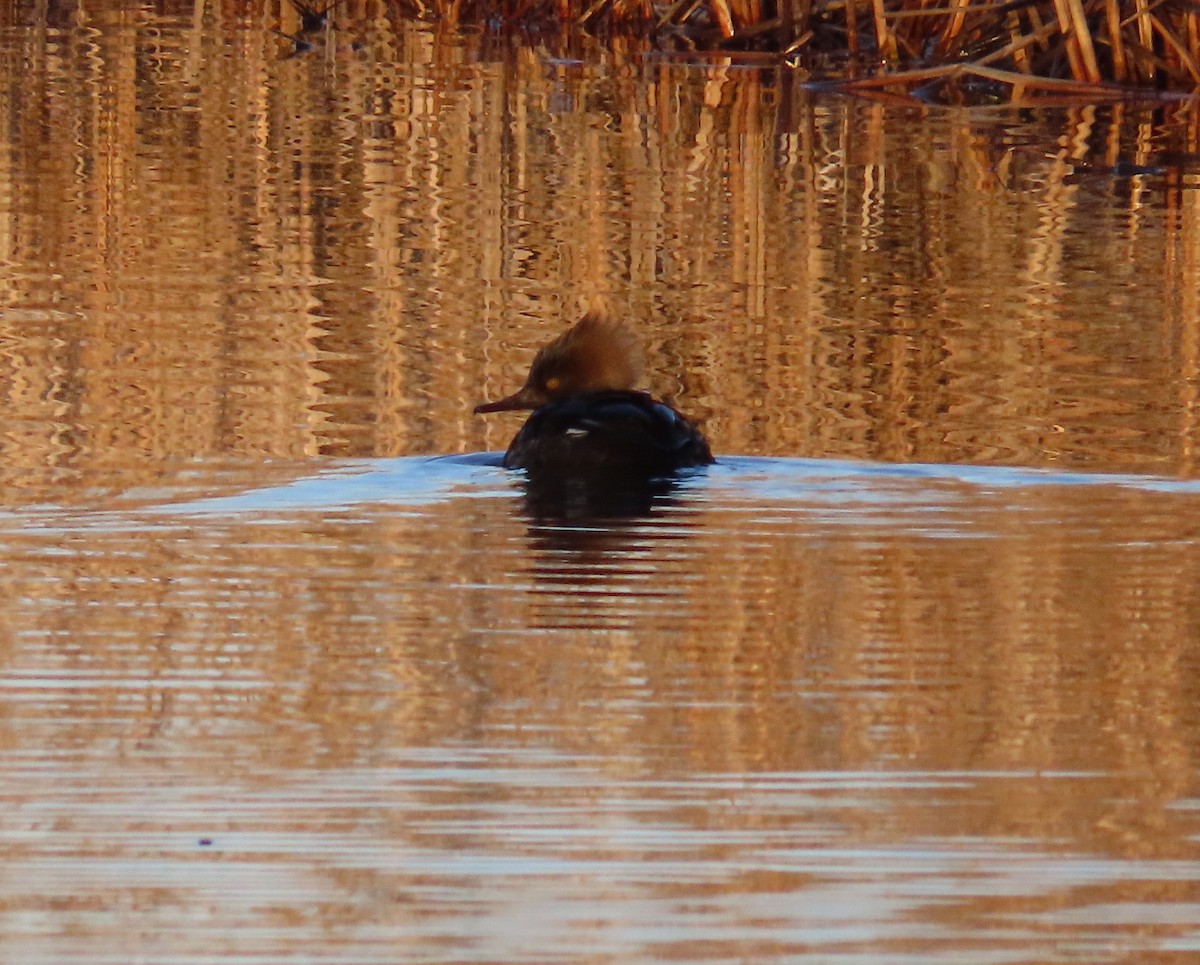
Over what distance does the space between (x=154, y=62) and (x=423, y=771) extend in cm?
1197

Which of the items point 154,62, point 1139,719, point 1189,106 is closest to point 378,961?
point 1139,719

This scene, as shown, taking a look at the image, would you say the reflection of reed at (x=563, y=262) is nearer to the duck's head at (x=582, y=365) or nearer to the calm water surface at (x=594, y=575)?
the calm water surface at (x=594, y=575)

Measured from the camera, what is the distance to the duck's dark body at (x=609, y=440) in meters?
6.12

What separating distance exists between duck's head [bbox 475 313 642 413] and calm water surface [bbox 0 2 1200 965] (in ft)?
0.52

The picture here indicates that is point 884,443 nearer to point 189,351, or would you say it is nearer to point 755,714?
point 189,351

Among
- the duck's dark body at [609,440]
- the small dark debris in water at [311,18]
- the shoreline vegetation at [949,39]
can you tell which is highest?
the small dark debris in water at [311,18]

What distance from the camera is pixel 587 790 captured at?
3.58 meters

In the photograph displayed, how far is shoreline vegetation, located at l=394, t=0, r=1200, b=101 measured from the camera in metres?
13.3

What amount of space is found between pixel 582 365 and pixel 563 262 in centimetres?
214

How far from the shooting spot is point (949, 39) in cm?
1423

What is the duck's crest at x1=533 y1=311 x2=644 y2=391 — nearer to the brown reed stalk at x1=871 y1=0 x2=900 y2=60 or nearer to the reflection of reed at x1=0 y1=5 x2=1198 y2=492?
the reflection of reed at x1=0 y1=5 x2=1198 y2=492

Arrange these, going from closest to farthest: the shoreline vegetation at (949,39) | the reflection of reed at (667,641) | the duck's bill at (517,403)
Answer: the reflection of reed at (667,641), the duck's bill at (517,403), the shoreline vegetation at (949,39)

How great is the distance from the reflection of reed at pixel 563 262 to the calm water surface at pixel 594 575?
32 mm

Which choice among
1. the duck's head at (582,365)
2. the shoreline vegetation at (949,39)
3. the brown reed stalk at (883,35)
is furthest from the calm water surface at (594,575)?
the brown reed stalk at (883,35)
